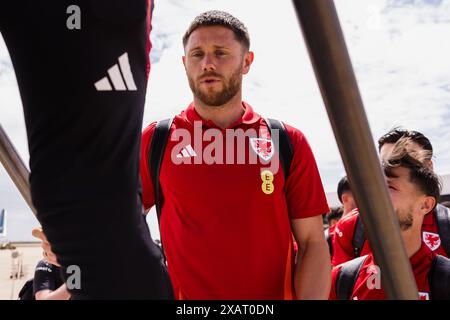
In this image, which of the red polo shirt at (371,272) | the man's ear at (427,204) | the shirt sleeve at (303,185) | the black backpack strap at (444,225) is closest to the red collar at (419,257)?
the red polo shirt at (371,272)

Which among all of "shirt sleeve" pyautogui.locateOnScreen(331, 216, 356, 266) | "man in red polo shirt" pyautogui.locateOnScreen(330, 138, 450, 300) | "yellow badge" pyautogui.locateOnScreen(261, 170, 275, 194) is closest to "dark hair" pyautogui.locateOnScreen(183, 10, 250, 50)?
"yellow badge" pyautogui.locateOnScreen(261, 170, 275, 194)

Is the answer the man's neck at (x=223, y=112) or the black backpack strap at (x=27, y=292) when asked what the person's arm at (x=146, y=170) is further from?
the black backpack strap at (x=27, y=292)

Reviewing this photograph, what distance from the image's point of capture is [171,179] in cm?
226

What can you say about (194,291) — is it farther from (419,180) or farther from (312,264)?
(419,180)

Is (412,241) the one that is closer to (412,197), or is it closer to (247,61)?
(412,197)

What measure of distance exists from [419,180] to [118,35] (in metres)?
3.18

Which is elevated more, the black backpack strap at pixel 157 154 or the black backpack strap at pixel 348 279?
the black backpack strap at pixel 157 154

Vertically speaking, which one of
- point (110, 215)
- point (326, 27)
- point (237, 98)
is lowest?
point (110, 215)

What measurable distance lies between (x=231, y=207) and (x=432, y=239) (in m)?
2.20

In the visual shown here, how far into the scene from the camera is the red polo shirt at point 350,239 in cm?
358

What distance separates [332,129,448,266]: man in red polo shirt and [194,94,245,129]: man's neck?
117cm

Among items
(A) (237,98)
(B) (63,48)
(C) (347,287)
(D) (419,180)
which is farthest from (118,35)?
(D) (419,180)

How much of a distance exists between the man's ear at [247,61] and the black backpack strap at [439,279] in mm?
1497

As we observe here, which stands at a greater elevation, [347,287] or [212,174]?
[212,174]
